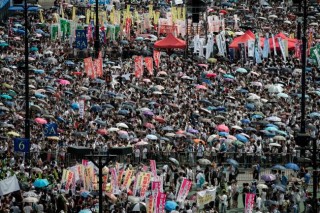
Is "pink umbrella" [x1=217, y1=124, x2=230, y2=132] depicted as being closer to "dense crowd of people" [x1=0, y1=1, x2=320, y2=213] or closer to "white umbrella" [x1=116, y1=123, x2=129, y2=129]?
"dense crowd of people" [x1=0, y1=1, x2=320, y2=213]

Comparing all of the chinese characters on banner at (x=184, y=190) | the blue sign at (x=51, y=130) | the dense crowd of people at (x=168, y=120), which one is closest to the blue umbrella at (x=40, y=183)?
the dense crowd of people at (x=168, y=120)

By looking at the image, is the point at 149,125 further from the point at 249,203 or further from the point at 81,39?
the point at 81,39

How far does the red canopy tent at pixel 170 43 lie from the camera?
77.0m

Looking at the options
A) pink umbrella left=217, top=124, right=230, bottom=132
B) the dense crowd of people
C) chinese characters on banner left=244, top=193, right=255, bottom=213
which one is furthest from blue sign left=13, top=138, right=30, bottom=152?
chinese characters on banner left=244, top=193, right=255, bottom=213

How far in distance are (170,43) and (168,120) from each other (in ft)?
48.1

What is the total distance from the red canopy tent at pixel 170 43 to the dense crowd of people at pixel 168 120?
1.80 feet

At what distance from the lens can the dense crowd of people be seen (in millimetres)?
51906

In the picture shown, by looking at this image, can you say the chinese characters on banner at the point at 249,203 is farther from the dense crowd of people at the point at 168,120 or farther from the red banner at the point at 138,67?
the red banner at the point at 138,67

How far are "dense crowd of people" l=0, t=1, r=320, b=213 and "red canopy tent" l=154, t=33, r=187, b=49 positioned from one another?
550 millimetres

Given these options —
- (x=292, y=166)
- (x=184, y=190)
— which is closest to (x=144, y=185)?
(x=184, y=190)

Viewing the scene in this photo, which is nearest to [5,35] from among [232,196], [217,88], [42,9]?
[42,9]

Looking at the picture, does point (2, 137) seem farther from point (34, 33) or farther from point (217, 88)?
point (34, 33)

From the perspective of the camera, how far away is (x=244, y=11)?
305 ft

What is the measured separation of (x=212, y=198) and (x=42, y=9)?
41.0 m
